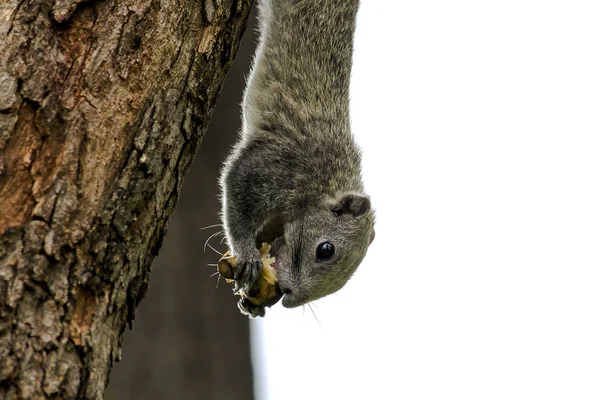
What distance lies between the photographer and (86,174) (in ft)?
8.87

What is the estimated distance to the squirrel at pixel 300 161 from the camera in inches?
191

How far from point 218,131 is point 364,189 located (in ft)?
3.52

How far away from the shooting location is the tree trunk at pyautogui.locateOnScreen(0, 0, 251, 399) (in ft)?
8.14

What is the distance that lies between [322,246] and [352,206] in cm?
36

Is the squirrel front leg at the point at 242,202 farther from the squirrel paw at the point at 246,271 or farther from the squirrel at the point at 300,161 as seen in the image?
the squirrel paw at the point at 246,271

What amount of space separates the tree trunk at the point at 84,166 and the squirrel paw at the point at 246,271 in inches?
63.4

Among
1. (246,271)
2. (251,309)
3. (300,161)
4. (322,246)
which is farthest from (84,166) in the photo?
(300,161)

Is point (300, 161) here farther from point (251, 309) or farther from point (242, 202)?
point (251, 309)

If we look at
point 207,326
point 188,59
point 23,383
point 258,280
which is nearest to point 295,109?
point 258,280

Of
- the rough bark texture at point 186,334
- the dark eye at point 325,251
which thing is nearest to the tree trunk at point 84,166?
the dark eye at point 325,251

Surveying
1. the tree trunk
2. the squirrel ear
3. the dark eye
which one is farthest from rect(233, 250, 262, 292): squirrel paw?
the tree trunk

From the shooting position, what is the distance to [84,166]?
2.71 metres

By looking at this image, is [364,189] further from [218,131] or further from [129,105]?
[129,105]

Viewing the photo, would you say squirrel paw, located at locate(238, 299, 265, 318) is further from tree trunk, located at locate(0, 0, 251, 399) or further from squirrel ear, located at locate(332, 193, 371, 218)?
tree trunk, located at locate(0, 0, 251, 399)
